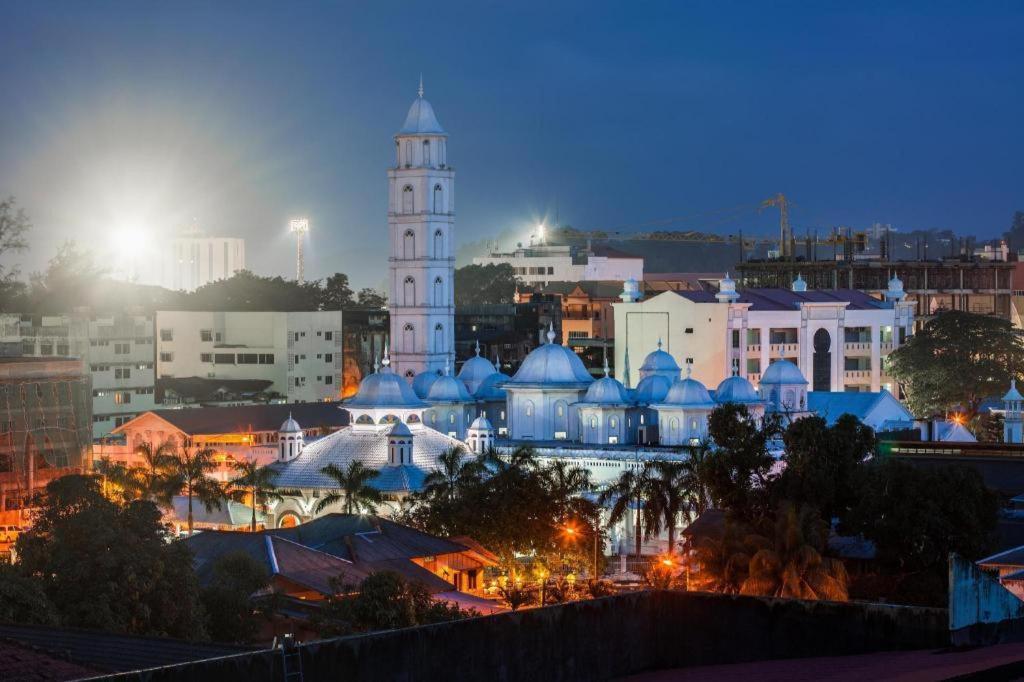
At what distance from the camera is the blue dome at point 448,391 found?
80.3 m

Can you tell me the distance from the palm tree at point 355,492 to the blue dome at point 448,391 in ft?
49.2

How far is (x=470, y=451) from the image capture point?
2808 inches

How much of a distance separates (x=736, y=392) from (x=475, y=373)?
563 inches

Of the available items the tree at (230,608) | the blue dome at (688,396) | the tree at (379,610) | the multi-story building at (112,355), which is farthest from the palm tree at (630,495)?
the multi-story building at (112,355)

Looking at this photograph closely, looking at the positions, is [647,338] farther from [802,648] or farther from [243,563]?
[802,648]

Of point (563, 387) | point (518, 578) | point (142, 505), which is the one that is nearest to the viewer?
point (142, 505)

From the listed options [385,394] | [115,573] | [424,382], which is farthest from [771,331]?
[115,573]

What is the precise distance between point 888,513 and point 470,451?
2705 cm

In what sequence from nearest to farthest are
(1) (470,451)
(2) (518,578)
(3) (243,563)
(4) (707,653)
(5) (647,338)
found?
(4) (707,653) → (3) (243,563) → (2) (518,578) → (1) (470,451) → (5) (647,338)

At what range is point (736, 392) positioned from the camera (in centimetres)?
7394

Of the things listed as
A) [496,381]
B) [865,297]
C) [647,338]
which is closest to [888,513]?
[496,381]

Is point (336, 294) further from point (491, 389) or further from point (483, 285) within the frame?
point (491, 389)

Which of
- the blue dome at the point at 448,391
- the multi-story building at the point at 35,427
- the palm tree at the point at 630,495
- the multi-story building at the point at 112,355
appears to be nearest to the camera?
the multi-story building at the point at 35,427

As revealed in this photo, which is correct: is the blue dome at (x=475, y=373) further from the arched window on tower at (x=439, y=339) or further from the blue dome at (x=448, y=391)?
the arched window on tower at (x=439, y=339)
